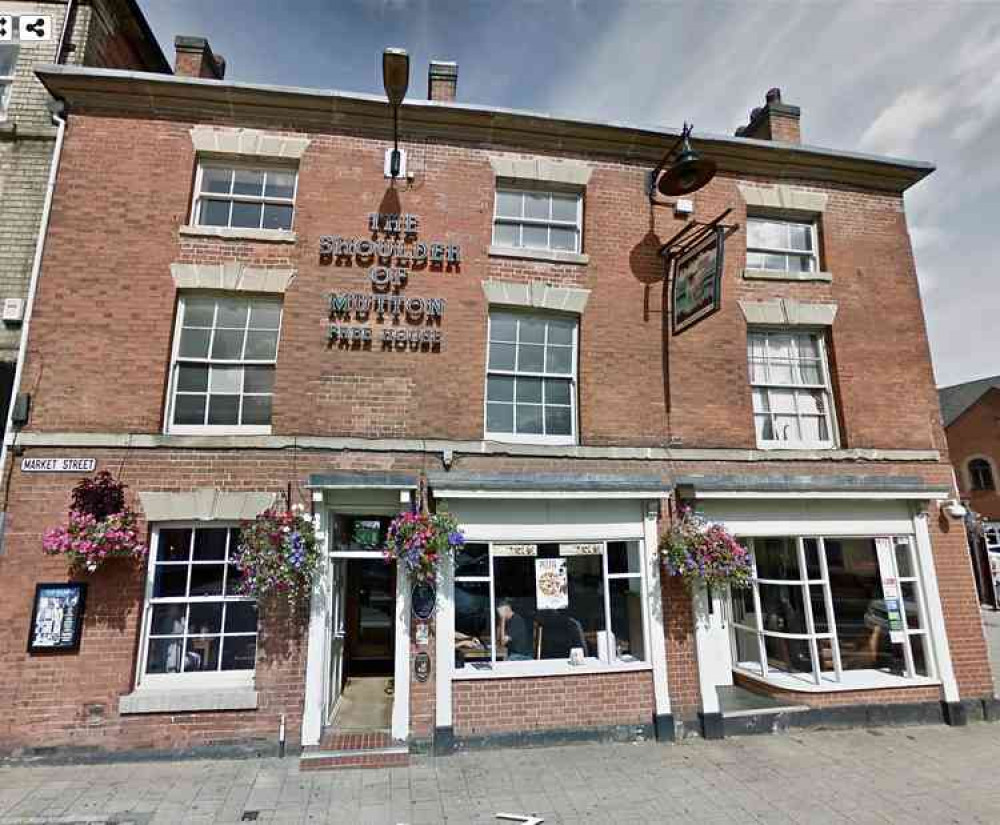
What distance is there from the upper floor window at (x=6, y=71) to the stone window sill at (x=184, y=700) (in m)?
8.62

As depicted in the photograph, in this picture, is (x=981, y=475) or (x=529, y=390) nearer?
(x=529, y=390)

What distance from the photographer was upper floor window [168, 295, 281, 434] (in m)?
7.21

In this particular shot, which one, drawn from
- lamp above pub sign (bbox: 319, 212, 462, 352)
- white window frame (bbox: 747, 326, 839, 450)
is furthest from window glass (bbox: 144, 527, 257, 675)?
white window frame (bbox: 747, 326, 839, 450)

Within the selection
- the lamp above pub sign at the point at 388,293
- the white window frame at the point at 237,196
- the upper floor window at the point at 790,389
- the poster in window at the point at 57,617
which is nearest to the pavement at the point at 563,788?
the poster in window at the point at 57,617

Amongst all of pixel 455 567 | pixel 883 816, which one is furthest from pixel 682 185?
pixel 883 816

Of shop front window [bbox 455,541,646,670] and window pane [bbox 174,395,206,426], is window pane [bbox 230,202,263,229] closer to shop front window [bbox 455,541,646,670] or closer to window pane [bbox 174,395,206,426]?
window pane [bbox 174,395,206,426]

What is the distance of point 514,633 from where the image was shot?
7.25m

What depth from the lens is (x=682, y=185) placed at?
7754mm

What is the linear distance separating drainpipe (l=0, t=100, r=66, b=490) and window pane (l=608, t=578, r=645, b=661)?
8164mm

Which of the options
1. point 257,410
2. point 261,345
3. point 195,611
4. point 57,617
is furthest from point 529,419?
point 57,617

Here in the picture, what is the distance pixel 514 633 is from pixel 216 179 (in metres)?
8.04

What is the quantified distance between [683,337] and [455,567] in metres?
4.95

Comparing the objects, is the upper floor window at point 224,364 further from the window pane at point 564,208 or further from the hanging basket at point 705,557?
the hanging basket at point 705,557

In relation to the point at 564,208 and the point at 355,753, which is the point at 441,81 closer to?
the point at 564,208
